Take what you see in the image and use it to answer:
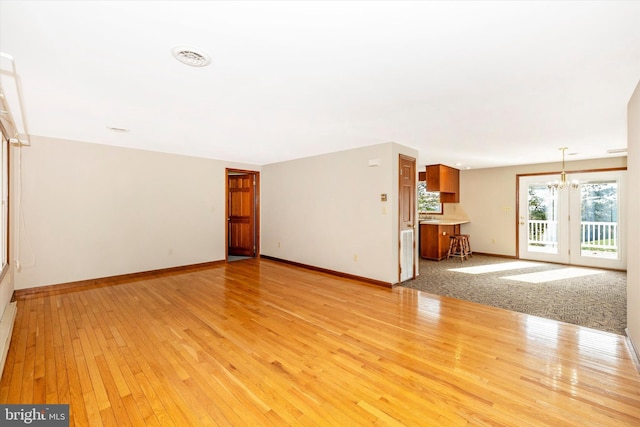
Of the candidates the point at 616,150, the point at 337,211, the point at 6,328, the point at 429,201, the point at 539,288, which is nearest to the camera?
the point at 6,328

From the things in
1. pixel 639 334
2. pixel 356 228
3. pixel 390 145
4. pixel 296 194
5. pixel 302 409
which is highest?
pixel 390 145

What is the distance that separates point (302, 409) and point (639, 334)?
9.32ft

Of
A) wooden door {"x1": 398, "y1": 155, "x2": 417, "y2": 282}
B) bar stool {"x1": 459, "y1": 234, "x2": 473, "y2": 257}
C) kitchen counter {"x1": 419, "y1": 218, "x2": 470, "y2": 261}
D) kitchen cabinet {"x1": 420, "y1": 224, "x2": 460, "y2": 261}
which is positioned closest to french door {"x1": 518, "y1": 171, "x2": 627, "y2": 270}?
bar stool {"x1": 459, "y1": 234, "x2": 473, "y2": 257}

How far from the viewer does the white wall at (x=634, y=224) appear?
2.40 meters

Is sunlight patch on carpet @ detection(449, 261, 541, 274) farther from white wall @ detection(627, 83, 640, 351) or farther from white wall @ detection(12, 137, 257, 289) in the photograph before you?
white wall @ detection(12, 137, 257, 289)

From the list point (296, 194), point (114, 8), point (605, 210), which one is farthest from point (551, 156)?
point (114, 8)

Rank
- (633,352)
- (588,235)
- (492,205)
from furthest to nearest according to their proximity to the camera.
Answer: (492,205), (588,235), (633,352)

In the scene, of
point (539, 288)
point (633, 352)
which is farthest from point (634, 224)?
point (539, 288)

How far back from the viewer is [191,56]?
1991 mm

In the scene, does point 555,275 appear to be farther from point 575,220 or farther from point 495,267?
point 575,220

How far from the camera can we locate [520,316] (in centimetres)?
336

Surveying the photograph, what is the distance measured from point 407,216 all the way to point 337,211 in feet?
4.14

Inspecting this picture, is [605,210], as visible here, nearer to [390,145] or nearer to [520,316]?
[520,316]

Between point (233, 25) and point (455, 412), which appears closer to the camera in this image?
point (233, 25)
